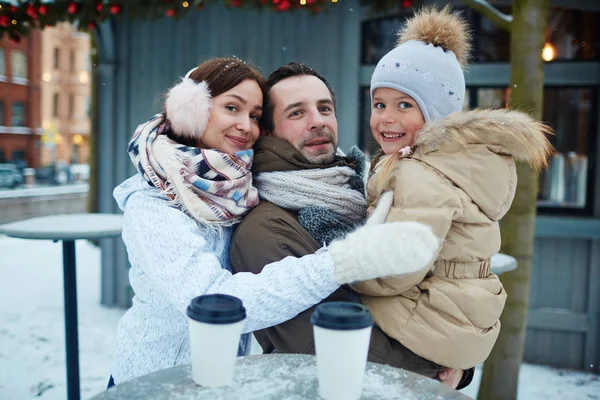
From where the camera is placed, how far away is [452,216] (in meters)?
1.53

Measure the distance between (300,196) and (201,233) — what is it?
36 centimetres

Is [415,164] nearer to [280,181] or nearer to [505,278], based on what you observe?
[280,181]

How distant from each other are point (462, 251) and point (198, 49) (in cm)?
430

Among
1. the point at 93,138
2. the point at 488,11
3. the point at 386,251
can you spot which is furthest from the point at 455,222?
the point at 93,138

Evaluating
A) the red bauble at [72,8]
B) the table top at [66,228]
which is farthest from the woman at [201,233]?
the red bauble at [72,8]

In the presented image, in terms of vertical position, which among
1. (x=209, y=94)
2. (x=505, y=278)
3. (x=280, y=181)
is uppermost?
(x=209, y=94)

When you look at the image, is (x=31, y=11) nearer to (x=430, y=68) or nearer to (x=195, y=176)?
(x=195, y=176)

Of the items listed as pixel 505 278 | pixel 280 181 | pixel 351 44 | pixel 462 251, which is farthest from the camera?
pixel 351 44

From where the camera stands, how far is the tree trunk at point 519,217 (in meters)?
3.14

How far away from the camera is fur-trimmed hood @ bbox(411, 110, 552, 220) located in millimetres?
1605

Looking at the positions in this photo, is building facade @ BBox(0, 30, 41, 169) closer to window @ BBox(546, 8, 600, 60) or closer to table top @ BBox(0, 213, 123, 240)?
table top @ BBox(0, 213, 123, 240)

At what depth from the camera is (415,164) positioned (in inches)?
64.8

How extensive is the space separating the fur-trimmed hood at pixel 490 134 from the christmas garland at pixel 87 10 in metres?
3.22

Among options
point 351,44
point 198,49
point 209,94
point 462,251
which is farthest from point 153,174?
point 198,49
